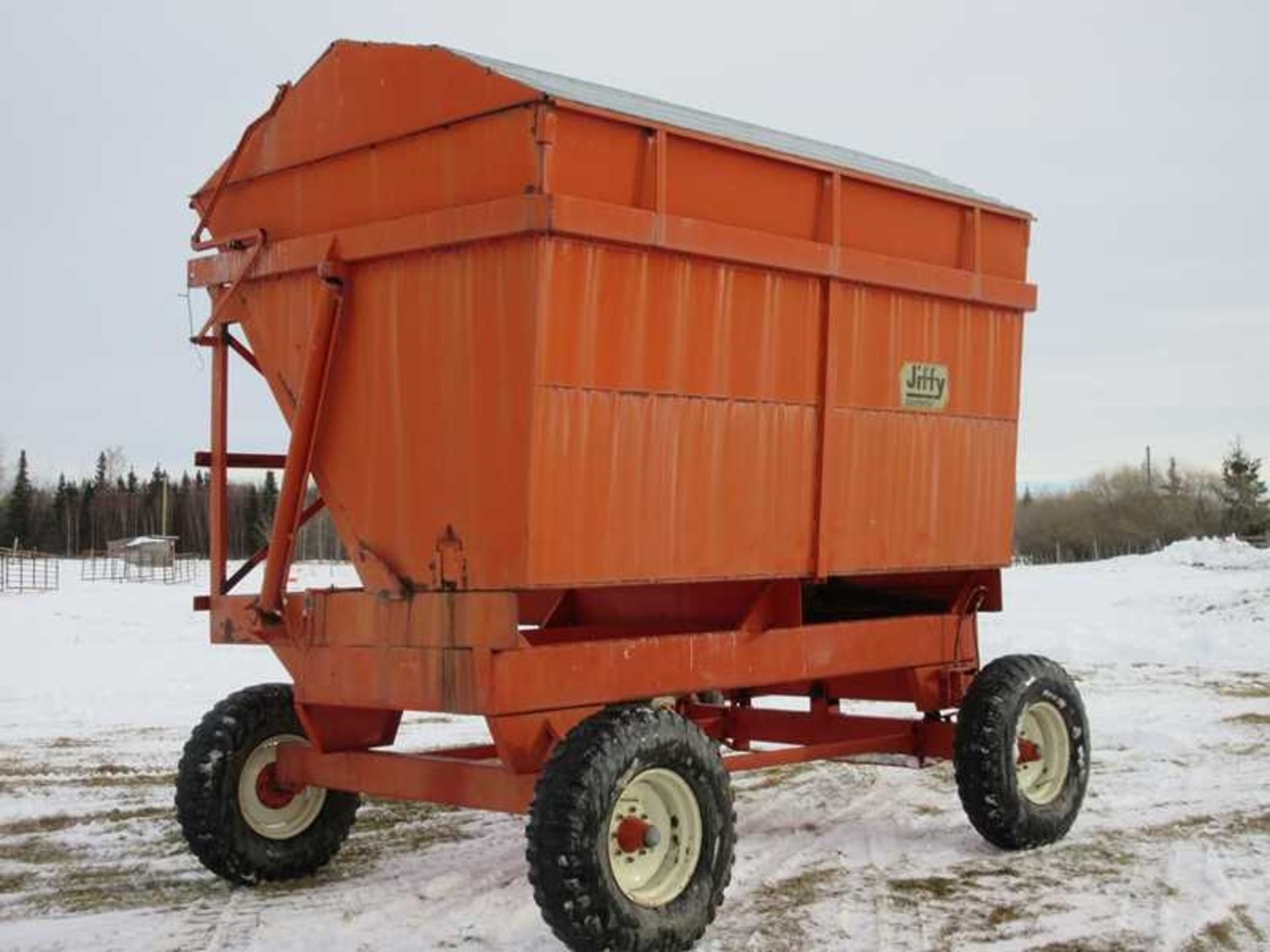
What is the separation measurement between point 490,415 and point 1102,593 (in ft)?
75.0

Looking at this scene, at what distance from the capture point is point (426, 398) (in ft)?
20.4

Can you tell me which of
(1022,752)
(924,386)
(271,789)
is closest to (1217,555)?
(1022,752)

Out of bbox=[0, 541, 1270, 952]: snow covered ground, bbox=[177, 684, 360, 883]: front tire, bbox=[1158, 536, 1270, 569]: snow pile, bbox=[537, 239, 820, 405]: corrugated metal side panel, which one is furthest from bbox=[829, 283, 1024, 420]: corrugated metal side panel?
bbox=[1158, 536, 1270, 569]: snow pile

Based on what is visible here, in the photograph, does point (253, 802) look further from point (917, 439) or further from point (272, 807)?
point (917, 439)

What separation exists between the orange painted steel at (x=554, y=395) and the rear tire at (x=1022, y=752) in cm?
44

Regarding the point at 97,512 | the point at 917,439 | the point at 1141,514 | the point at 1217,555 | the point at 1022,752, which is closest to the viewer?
the point at 917,439

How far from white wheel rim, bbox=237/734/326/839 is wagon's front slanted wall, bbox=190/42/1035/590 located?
47.1 inches

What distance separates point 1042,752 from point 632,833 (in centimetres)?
326

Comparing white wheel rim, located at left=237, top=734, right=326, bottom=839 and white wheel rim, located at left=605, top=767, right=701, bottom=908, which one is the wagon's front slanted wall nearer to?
white wheel rim, located at left=605, top=767, right=701, bottom=908

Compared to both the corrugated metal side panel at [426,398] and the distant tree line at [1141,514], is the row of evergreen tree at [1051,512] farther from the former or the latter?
the corrugated metal side panel at [426,398]

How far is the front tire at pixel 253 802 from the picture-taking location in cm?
672

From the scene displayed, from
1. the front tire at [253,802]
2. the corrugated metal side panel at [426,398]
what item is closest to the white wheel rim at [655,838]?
the corrugated metal side panel at [426,398]

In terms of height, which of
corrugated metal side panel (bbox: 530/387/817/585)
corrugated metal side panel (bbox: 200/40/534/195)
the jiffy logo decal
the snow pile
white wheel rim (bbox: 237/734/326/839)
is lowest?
white wheel rim (bbox: 237/734/326/839)

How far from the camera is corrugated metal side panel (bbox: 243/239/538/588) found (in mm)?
5820
